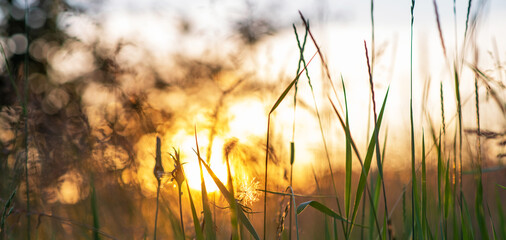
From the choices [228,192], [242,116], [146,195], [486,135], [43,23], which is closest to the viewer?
[228,192]

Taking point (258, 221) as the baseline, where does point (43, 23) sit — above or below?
above

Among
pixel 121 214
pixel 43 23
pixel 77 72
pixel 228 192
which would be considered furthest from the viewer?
pixel 43 23

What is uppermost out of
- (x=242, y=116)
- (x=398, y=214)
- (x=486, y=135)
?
(x=242, y=116)

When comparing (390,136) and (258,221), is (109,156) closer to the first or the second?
(258,221)

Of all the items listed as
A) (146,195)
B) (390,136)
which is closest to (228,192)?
(146,195)

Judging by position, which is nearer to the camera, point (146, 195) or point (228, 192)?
point (228, 192)

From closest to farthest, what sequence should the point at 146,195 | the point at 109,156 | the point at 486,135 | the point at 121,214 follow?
the point at 486,135
the point at 109,156
the point at 146,195
the point at 121,214

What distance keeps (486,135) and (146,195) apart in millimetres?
1354

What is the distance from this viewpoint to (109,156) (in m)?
1.71

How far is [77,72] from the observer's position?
3.53 metres

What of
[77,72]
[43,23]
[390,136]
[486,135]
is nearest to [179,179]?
[486,135]

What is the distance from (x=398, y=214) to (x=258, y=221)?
829mm

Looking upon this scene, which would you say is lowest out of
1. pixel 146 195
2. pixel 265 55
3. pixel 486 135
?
pixel 146 195

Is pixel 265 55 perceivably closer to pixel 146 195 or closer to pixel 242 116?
pixel 242 116
